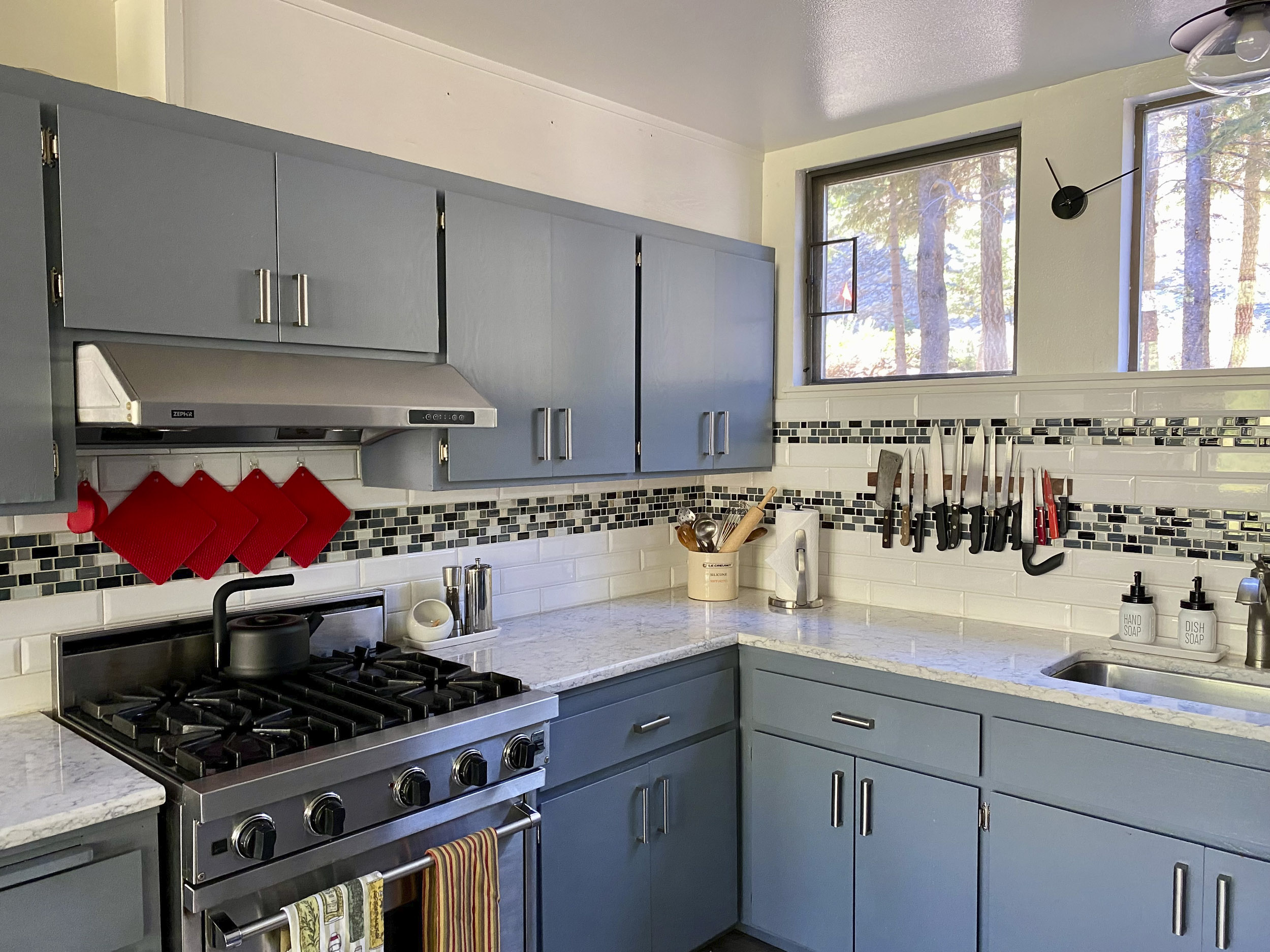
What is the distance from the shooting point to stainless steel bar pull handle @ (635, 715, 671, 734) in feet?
8.38

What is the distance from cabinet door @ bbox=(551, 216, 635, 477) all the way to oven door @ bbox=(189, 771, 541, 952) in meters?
1.04

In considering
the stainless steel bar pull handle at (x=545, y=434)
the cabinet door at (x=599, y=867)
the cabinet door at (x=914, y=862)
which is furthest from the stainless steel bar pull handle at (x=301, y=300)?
the cabinet door at (x=914, y=862)

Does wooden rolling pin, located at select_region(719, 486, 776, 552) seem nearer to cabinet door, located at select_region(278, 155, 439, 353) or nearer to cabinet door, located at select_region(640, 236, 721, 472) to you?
cabinet door, located at select_region(640, 236, 721, 472)

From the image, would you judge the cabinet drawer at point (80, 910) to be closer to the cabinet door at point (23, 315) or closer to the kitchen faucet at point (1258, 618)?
the cabinet door at point (23, 315)

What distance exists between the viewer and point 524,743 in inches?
83.5

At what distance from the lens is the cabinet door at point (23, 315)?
1711 millimetres

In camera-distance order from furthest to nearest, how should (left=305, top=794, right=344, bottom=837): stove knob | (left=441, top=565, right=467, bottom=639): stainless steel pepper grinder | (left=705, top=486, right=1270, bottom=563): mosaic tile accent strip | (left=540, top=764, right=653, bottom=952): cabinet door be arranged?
1. (left=441, top=565, right=467, bottom=639): stainless steel pepper grinder
2. (left=705, top=486, right=1270, bottom=563): mosaic tile accent strip
3. (left=540, top=764, right=653, bottom=952): cabinet door
4. (left=305, top=794, right=344, bottom=837): stove knob

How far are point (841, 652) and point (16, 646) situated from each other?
2.03m

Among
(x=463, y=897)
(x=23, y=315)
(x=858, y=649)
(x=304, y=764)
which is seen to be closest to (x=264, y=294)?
(x=23, y=315)

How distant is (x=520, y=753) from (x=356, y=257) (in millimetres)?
1220

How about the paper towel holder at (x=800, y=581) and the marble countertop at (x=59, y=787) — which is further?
the paper towel holder at (x=800, y=581)

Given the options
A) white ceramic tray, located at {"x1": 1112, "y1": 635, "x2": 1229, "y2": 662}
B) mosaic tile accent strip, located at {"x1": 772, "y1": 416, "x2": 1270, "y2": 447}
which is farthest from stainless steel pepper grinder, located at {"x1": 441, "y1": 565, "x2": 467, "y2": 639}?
white ceramic tray, located at {"x1": 1112, "y1": 635, "x2": 1229, "y2": 662}

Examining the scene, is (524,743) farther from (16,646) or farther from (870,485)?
(870,485)

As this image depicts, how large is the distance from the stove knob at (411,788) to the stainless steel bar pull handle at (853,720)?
1.25m
